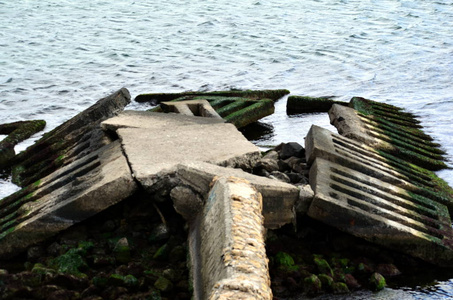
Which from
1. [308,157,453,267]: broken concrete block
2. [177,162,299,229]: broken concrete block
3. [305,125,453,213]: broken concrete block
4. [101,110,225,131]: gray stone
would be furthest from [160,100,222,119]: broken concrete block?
[177,162,299,229]: broken concrete block

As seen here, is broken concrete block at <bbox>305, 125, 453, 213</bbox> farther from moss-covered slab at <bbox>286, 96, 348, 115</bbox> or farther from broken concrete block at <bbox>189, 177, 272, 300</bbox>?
moss-covered slab at <bbox>286, 96, 348, 115</bbox>

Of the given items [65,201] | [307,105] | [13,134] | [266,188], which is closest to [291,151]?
[266,188]

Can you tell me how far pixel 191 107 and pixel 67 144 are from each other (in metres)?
1.42

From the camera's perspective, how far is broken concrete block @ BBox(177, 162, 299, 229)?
3947mm

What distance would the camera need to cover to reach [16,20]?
16.8m

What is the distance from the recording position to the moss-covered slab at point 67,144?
554 centimetres

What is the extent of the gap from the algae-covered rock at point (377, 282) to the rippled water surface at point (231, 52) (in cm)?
203

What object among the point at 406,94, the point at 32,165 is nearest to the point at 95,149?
the point at 32,165

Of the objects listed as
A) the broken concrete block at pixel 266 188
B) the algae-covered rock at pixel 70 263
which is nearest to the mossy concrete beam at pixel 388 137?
the broken concrete block at pixel 266 188

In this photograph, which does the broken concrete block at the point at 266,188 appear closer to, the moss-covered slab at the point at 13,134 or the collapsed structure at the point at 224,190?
the collapsed structure at the point at 224,190

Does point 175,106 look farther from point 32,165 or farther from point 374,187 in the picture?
point 374,187

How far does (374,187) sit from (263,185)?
1.18 m

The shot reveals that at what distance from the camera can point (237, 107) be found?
7.34 m

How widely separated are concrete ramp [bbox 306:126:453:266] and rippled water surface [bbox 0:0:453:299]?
3.04 ft
